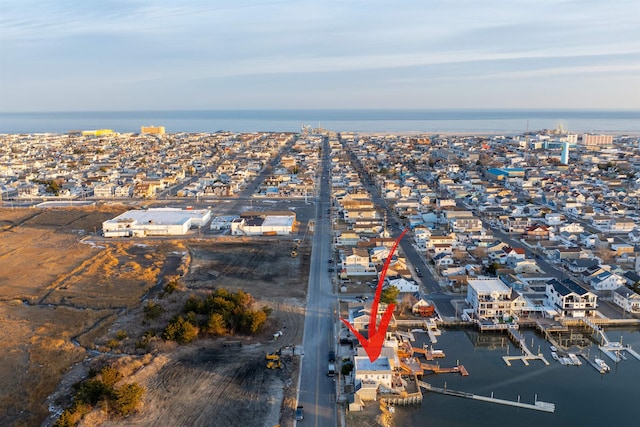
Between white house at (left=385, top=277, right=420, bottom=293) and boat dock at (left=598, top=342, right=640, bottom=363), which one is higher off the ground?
white house at (left=385, top=277, right=420, bottom=293)

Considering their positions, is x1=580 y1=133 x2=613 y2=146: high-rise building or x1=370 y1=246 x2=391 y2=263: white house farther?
x1=580 y1=133 x2=613 y2=146: high-rise building

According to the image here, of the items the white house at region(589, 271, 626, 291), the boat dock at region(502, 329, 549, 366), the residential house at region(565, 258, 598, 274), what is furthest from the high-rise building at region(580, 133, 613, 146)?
the boat dock at region(502, 329, 549, 366)

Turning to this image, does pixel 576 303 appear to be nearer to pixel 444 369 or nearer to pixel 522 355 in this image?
pixel 522 355

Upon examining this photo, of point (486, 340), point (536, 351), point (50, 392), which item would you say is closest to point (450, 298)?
point (486, 340)

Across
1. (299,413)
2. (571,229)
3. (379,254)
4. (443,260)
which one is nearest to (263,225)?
(379,254)

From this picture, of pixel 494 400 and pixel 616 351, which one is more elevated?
pixel 616 351

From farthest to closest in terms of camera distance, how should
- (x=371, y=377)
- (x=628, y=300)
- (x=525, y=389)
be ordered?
(x=628, y=300) → (x=525, y=389) → (x=371, y=377)

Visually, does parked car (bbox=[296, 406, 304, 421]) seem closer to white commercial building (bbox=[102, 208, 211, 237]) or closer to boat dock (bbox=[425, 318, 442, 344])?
boat dock (bbox=[425, 318, 442, 344])

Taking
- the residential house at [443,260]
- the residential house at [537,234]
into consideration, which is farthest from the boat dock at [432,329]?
the residential house at [537,234]
